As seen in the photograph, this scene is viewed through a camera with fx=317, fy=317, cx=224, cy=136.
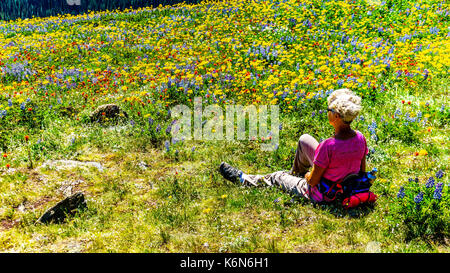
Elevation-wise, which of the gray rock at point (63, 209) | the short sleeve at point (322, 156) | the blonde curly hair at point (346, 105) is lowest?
the gray rock at point (63, 209)

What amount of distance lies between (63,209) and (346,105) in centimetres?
425

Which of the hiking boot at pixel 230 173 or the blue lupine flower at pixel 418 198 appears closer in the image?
the blue lupine flower at pixel 418 198

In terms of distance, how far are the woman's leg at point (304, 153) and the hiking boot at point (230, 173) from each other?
940 mm

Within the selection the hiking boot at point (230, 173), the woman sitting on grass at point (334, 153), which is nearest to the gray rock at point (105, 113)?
the hiking boot at point (230, 173)

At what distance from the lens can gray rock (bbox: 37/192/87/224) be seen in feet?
15.1

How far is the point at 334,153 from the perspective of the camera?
4145 mm

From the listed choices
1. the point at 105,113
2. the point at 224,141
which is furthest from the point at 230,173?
the point at 105,113

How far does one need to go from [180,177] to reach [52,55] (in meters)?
9.84

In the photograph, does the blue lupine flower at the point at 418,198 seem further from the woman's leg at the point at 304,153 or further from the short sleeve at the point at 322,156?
the woman's leg at the point at 304,153

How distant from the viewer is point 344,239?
3.99 metres

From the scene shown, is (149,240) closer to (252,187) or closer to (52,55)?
(252,187)

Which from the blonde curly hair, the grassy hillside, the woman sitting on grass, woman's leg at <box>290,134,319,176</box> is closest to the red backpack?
the woman sitting on grass

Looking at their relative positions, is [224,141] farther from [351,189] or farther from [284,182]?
[351,189]

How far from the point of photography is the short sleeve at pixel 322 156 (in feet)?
13.7
